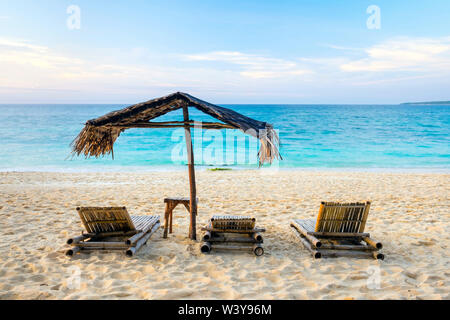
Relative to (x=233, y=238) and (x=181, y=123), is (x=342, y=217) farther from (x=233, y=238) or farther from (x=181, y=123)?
(x=181, y=123)

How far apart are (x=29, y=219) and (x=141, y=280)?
393 centimetres

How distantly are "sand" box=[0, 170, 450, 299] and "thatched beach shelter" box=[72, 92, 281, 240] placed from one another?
1237 millimetres

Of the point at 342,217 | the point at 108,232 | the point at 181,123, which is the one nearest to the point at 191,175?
the point at 181,123

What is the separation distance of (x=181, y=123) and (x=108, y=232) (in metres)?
1.97

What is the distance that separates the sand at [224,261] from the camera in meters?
3.41

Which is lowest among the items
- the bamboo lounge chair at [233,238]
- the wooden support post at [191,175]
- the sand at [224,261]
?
the sand at [224,261]

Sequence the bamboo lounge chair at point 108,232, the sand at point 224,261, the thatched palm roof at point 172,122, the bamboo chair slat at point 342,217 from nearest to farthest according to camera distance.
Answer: the sand at point 224,261, the thatched palm roof at point 172,122, the bamboo lounge chair at point 108,232, the bamboo chair slat at point 342,217

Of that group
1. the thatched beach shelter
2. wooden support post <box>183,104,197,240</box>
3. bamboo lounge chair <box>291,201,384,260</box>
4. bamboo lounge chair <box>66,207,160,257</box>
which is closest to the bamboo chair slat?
bamboo lounge chair <box>291,201,384,260</box>

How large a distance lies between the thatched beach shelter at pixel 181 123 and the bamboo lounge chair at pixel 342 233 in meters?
1.24

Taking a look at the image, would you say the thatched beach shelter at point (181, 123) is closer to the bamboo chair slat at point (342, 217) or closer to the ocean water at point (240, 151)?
the bamboo chair slat at point (342, 217)

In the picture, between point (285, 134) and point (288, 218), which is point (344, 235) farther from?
point (285, 134)

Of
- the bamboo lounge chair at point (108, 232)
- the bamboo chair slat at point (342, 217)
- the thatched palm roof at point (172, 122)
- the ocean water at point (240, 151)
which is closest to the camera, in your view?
the thatched palm roof at point (172, 122)

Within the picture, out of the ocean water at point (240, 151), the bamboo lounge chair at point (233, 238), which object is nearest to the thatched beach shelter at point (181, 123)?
the bamboo lounge chair at point (233, 238)

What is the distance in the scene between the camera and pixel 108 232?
4.66m
